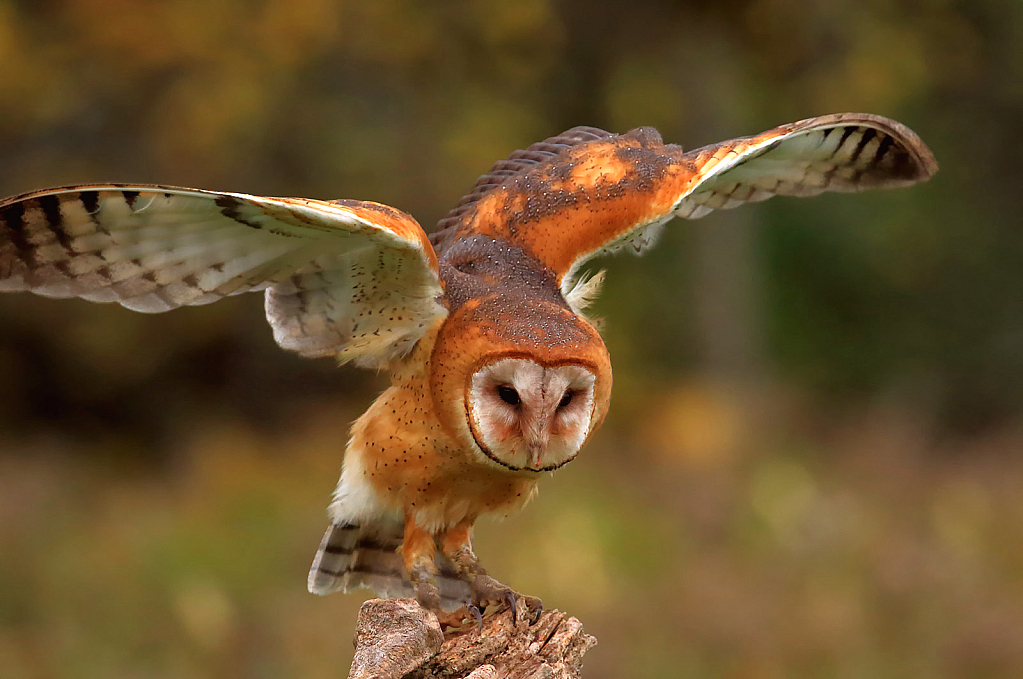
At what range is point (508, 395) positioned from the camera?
9.12 feet

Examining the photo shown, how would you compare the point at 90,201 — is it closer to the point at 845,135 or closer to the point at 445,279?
the point at 445,279

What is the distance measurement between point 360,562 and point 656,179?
4.76 feet

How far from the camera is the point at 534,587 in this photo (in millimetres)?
5621

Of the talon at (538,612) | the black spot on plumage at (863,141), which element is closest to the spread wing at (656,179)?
the black spot on plumage at (863,141)

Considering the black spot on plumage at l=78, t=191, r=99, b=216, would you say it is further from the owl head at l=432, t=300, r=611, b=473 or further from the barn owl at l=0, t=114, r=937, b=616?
the owl head at l=432, t=300, r=611, b=473

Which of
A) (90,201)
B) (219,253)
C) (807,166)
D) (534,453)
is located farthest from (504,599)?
(807,166)

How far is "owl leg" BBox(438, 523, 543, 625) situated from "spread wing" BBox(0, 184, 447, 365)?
0.71 meters

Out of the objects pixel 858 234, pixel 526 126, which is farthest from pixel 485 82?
pixel 858 234

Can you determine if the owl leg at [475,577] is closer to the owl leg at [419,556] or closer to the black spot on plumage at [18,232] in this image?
the owl leg at [419,556]

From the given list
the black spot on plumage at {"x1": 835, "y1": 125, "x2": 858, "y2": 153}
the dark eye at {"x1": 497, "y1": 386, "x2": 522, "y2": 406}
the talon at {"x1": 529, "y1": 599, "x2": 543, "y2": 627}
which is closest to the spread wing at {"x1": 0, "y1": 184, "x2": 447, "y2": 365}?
the dark eye at {"x1": 497, "y1": 386, "x2": 522, "y2": 406}

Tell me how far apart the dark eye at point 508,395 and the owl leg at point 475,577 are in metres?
0.55

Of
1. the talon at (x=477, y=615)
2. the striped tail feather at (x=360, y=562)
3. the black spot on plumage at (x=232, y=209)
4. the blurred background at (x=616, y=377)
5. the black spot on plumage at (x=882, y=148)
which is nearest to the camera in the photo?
the black spot on plumage at (x=232, y=209)

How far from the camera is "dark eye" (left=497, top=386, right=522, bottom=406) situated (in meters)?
2.76

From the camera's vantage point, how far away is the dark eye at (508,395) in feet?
9.06
